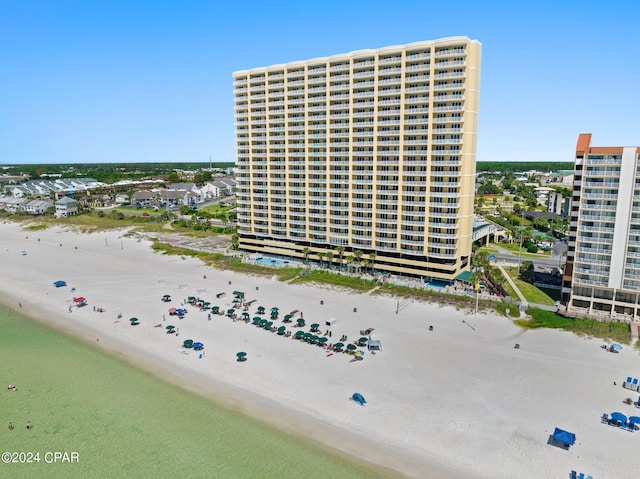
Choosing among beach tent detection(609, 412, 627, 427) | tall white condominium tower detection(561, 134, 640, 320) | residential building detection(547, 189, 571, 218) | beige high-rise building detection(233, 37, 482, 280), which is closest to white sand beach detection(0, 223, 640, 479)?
beach tent detection(609, 412, 627, 427)

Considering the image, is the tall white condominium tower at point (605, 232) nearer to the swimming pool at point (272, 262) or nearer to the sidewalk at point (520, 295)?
the sidewalk at point (520, 295)

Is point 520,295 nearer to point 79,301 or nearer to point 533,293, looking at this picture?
point 533,293

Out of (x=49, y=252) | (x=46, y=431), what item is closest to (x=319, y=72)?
(x=46, y=431)

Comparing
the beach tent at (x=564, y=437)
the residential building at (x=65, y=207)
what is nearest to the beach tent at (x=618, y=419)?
the beach tent at (x=564, y=437)

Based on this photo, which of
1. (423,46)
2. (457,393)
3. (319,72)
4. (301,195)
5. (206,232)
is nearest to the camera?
(457,393)

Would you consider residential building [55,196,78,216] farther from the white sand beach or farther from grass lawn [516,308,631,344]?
grass lawn [516,308,631,344]

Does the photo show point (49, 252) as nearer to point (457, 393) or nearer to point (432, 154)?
point (432, 154)

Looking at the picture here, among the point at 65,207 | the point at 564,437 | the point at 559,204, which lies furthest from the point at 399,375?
the point at 65,207

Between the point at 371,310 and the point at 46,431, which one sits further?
the point at 371,310
